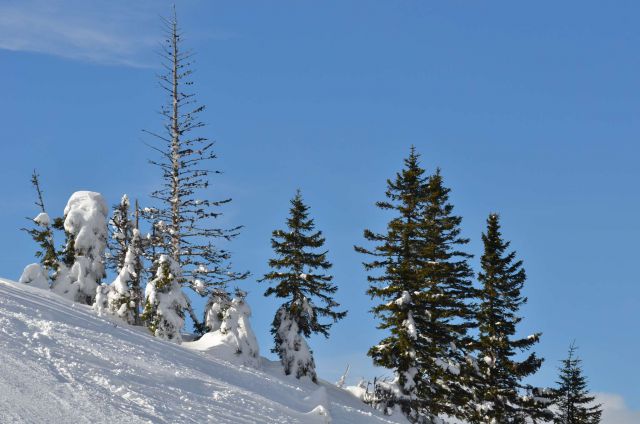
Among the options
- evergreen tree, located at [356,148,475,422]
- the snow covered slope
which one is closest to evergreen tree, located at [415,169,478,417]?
evergreen tree, located at [356,148,475,422]

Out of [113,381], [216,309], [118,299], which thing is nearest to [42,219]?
[118,299]

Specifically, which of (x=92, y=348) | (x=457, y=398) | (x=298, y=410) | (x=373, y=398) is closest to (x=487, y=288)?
(x=457, y=398)

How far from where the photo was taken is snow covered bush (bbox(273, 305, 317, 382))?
104 ft

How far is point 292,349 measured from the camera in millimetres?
31969

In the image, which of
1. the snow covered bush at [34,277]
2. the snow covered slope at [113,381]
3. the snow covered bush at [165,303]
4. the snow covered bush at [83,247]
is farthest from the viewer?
the snow covered bush at [83,247]

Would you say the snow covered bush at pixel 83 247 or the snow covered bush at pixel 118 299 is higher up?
the snow covered bush at pixel 83 247

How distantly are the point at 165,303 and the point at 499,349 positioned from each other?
16.9 metres

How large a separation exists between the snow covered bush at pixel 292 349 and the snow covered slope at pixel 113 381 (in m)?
10.5

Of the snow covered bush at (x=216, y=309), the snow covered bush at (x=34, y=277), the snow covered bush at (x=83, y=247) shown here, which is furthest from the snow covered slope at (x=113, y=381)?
the snow covered bush at (x=83, y=247)

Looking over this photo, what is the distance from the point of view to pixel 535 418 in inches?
1395

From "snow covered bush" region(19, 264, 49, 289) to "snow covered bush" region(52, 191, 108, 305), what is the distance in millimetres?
1166

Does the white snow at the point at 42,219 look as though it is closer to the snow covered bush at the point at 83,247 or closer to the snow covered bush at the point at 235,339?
the snow covered bush at the point at 83,247

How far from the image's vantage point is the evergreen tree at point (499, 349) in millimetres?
34219

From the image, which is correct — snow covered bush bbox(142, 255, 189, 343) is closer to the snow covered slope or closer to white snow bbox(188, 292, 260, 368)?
white snow bbox(188, 292, 260, 368)
